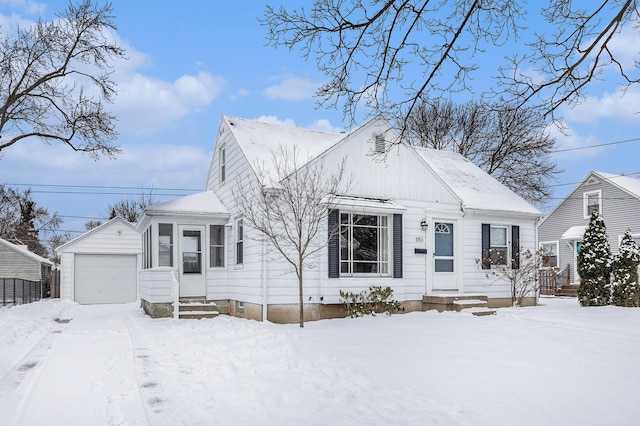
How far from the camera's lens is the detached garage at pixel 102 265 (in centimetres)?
2416

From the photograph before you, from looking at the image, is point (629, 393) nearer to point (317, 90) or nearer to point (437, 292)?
point (317, 90)

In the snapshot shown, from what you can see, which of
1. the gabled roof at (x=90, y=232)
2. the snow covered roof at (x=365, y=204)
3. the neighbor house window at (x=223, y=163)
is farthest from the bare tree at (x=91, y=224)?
the snow covered roof at (x=365, y=204)

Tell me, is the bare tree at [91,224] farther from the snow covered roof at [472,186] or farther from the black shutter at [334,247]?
the black shutter at [334,247]

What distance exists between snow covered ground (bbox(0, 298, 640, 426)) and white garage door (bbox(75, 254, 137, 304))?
12.7m

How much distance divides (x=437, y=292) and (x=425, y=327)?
13.8ft

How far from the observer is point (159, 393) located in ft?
21.4

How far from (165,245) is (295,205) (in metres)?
4.75

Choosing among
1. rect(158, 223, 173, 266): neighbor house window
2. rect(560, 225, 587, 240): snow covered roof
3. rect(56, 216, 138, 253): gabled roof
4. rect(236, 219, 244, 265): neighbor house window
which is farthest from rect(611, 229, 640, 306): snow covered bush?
rect(56, 216, 138, 253): gabled roof

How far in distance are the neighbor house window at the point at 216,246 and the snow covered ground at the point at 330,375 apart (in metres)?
3.82

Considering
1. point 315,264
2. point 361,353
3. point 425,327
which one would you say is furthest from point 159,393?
point 315,264

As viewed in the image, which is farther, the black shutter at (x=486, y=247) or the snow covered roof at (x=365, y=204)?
the black shutter at (x=486, y=247)

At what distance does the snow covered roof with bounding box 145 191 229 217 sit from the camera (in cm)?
1490

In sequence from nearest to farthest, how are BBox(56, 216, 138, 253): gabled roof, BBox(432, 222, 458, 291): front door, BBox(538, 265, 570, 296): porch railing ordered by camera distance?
BBox(432, 222, 458, 291): front door < BBox(56, 216, 138, 253): gabled roof < BBox(538, 265, 570, 296): porch railing

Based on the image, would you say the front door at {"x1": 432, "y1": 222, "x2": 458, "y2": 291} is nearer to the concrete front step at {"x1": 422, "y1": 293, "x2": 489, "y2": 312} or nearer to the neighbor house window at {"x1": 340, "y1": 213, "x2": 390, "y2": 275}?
the concrete front step at {"x1": 422, "y1": 293, "x2": 489, "y2": 312}
